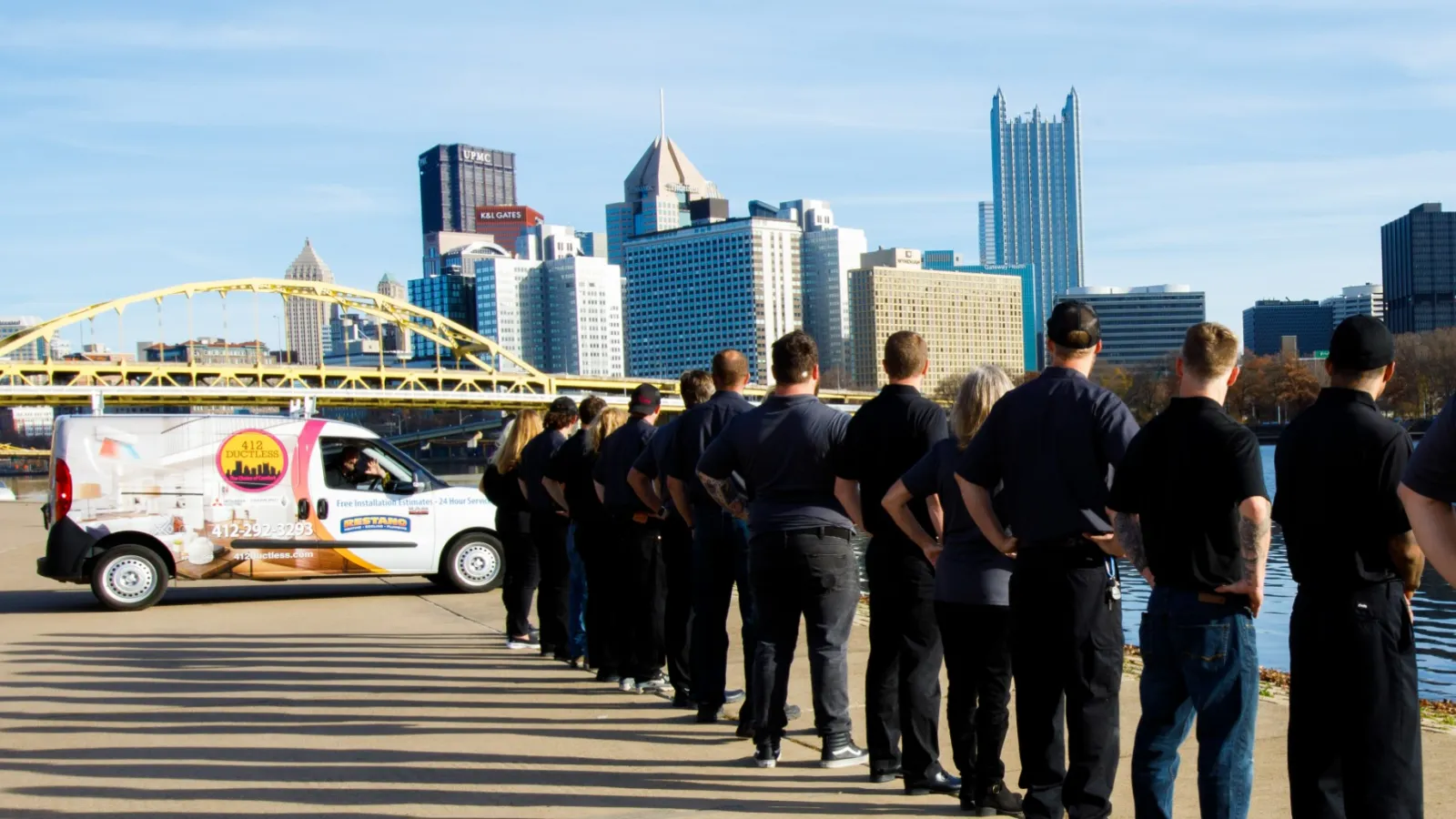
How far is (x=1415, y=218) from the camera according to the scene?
19212cm

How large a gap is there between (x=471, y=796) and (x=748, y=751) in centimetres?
129

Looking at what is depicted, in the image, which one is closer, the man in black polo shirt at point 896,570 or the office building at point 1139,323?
the man in black polo shirt at point 896,570

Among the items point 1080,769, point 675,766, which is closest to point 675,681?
point 675,766

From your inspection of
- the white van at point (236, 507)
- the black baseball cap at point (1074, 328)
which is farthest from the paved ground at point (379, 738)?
the black baseball cap at point (1074, 328)

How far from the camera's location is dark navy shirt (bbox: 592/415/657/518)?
8156 millimetres

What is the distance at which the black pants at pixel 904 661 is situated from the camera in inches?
224

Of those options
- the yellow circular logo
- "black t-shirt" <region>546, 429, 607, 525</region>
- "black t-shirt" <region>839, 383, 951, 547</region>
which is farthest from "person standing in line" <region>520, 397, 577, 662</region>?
the yellow circular logo

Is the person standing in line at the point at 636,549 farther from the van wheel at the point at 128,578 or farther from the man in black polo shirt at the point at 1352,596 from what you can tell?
the van wheel at the point at 128,578

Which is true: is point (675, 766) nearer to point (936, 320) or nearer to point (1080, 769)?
point (1080, 769)

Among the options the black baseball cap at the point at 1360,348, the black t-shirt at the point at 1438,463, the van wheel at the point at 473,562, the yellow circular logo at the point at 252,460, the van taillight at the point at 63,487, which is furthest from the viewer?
the van wheel at the point at 473,562

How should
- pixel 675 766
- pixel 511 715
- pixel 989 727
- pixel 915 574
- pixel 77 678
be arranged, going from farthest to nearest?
pixel 77 678 < pixel 511 715 < pixel 675 766 < pixel 915 574 < pixel 989 727

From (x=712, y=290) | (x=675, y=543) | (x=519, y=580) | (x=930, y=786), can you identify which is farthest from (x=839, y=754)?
(x=712, y=290)

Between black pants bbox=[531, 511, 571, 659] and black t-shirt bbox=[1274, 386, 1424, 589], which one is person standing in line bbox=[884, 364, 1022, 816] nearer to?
black t-shirt bbox=[1274, 386, 1424, 589]

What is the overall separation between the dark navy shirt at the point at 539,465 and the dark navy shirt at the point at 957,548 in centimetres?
428
